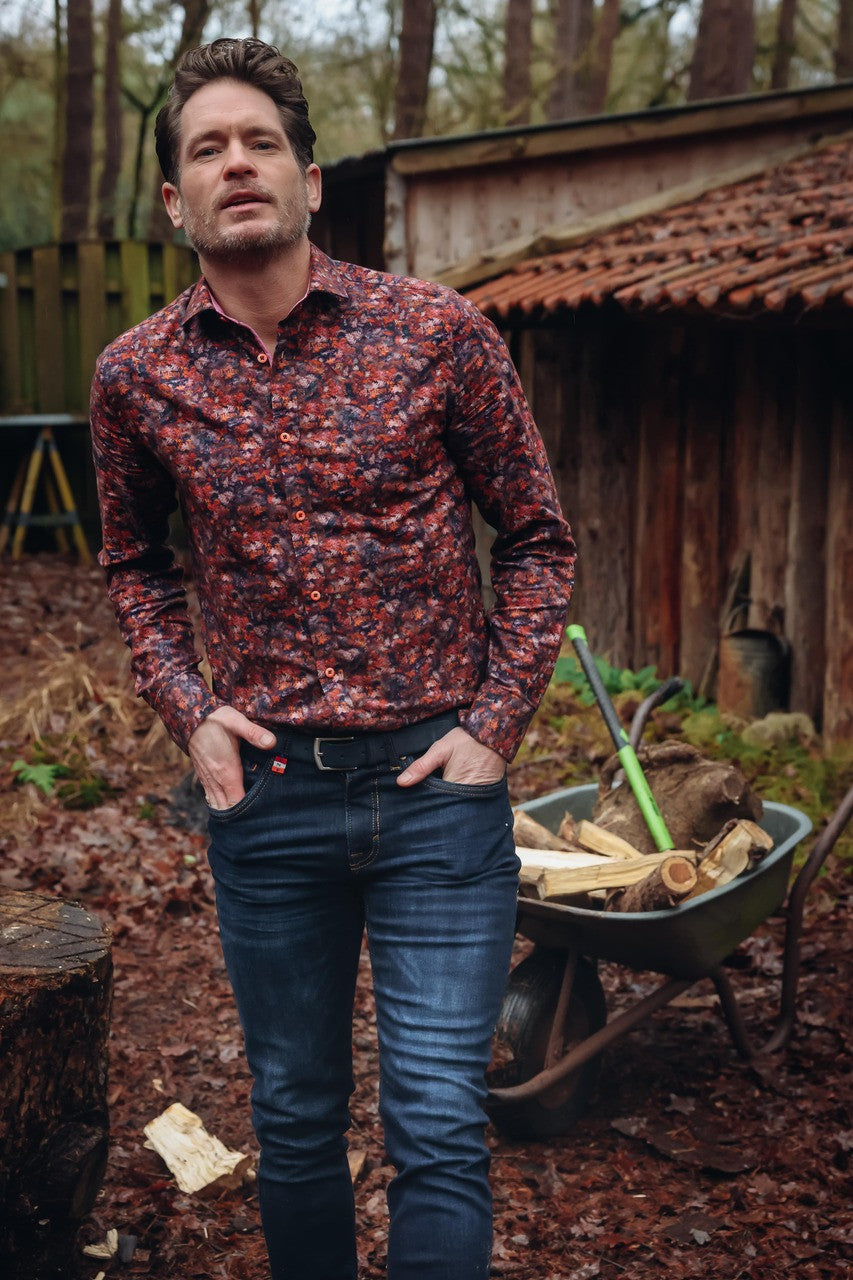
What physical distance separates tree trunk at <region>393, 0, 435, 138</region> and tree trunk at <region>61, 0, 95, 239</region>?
162 inches

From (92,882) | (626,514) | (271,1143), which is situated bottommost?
(92,882)

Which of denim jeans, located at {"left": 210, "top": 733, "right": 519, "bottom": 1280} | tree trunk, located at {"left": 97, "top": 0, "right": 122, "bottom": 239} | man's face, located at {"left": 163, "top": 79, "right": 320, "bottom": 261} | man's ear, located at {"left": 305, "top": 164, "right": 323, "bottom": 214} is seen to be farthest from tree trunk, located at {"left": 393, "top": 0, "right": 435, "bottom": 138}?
denim jeans, located at {"left": 210, "top": 733, "right": 519, "bottom": 1280}

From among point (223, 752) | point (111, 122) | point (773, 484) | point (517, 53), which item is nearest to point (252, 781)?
point (223, 752)

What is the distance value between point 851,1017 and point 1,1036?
3021 mm

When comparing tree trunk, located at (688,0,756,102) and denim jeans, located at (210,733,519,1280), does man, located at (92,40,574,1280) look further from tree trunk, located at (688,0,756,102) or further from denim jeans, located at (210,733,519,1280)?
tree trunk, located at (688,0,756,102)

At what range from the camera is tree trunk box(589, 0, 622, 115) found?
720 inches

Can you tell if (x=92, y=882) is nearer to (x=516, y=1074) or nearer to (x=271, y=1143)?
(x=516, y=1074)

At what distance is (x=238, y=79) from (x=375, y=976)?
5.45ft

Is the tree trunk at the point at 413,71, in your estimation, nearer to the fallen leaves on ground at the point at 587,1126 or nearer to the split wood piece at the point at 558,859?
the fallen leaves on ground at the point at 587,1126

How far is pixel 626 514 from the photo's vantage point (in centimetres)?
890

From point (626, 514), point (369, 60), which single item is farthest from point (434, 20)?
point (626, 514)

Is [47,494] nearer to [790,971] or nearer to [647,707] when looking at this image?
[647,707]

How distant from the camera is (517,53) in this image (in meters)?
17.9

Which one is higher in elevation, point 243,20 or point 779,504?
point 243,20
